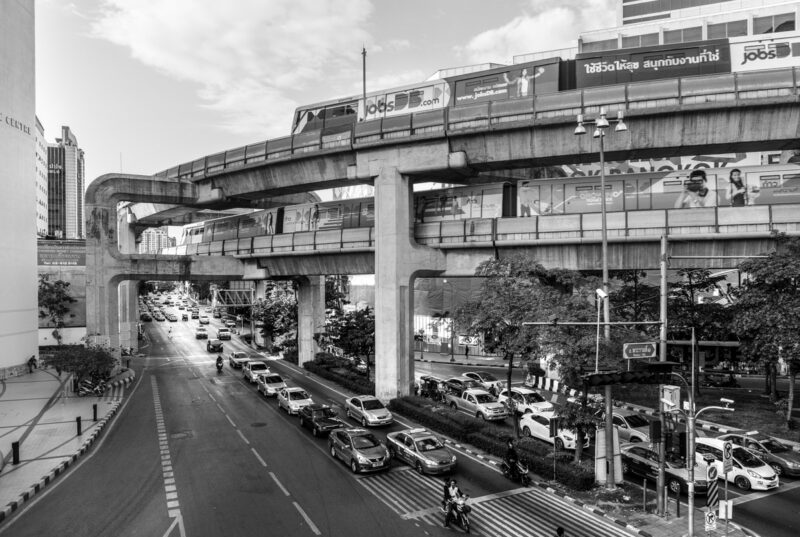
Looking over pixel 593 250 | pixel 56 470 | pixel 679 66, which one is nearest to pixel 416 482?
pixel 56 470

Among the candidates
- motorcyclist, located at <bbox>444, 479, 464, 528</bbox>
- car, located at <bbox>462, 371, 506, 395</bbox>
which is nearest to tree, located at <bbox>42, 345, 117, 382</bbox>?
car, located at <bbox>462, 371, 506, 395</bbox>

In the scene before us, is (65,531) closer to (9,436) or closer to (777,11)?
(9,436)

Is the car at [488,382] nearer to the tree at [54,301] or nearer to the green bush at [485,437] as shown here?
the green bush at [485,437]

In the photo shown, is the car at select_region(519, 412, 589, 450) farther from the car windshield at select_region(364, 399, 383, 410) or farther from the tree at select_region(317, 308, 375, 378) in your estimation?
the tree at select_region(317, 308, 375, 378)

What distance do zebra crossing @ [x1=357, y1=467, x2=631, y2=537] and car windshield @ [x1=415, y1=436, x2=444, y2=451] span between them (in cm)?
123

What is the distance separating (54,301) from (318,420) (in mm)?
49796

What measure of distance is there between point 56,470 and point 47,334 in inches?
1984

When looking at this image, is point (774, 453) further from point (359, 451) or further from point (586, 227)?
point (359, 451)

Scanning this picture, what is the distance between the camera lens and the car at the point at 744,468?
19.5 m

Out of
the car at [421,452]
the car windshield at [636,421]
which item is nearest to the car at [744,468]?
the car windshield at [636,421]

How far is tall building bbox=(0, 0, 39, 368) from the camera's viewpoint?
45.6m

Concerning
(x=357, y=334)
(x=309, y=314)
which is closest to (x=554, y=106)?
(x=357, y=334)

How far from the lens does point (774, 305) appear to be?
24.9 m

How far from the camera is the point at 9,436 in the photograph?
89.5 ft
